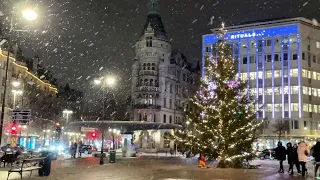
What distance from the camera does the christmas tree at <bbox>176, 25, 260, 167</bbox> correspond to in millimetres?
26016

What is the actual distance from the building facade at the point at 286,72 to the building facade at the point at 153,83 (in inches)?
590

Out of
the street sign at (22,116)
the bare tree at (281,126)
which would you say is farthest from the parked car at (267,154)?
the street sign at (22,116)

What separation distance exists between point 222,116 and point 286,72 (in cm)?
5569

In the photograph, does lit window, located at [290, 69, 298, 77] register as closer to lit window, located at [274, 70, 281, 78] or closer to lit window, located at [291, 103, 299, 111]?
lit window, located at [274, 70, 281, 78]

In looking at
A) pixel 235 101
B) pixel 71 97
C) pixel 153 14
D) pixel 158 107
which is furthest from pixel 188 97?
pixel 71 97

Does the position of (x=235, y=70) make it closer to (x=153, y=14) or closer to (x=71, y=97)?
(x=153, y=14)

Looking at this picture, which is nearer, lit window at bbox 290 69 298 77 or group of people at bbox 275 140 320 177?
group of people at bbox 275 140 320 177

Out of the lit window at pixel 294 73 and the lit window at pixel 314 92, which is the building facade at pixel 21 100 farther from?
the lit window at pixel 314 92

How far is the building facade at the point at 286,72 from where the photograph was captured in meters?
76.2

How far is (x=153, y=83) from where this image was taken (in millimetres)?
82312

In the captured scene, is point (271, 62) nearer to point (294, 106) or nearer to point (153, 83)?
point (294, 106)

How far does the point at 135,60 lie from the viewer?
84.5 m

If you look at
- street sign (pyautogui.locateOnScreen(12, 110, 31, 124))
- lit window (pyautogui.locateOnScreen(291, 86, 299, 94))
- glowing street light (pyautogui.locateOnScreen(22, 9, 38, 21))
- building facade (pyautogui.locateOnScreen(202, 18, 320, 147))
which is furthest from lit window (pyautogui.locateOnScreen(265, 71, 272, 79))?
glowing street light (pyautogui.locateOnScreen(22, 9, 38, 21))

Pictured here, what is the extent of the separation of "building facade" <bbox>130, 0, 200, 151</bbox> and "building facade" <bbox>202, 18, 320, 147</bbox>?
49.2 ft
